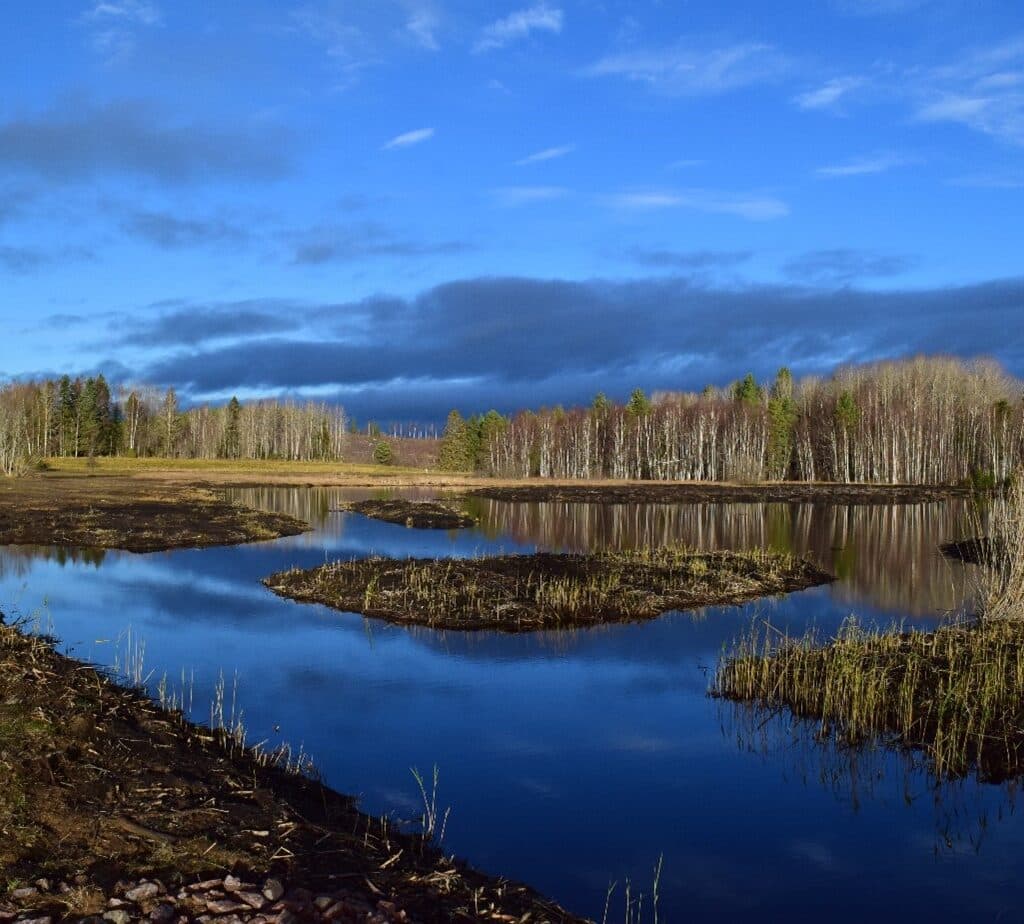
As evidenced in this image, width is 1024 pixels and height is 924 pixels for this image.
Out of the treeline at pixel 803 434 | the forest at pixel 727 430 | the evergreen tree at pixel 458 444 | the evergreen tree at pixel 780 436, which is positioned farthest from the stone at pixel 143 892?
the evergreen tree at pixel 458 444

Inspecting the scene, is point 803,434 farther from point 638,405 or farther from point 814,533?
point 814,533

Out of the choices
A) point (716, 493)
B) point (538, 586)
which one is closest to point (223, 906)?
point (538, 586)

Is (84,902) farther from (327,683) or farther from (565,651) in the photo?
(565,651)

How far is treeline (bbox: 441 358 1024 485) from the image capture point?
4264 inches

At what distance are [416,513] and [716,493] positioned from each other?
37412mm

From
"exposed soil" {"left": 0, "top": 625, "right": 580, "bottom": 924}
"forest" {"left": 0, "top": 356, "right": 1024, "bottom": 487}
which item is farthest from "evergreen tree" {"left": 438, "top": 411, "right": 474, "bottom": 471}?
"exposed soil" {"left": 0, "top": 625, "right": 580, "bottom": 924}

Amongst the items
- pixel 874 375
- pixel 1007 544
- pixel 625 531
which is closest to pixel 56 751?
pixel 1007 544

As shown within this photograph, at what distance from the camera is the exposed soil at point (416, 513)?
53156 millimetres

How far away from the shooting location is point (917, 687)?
1623 cm

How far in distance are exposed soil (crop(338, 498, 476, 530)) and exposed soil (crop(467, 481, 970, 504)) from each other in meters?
13.8

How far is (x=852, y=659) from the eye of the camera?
1716 centimetres

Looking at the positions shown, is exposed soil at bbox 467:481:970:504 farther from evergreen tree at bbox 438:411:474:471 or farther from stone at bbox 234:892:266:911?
stone at bbox 234:892:266:911

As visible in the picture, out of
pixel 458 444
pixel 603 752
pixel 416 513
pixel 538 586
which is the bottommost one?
pixel 603 752

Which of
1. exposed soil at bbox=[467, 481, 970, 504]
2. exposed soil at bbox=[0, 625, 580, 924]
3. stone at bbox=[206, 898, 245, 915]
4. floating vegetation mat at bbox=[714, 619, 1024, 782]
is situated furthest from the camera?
exposed soil at bbox=[467, 481, 970, 504]
